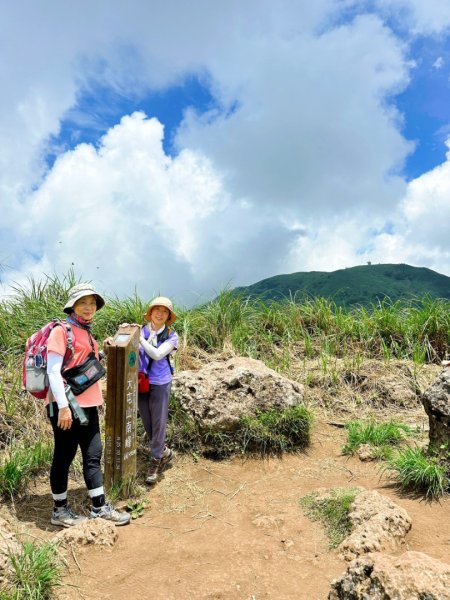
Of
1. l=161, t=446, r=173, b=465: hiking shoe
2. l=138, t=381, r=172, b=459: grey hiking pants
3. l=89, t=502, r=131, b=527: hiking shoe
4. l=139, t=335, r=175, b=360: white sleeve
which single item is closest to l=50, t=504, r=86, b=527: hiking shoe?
l=89, t=502, r=131, b=527: hiking shoe

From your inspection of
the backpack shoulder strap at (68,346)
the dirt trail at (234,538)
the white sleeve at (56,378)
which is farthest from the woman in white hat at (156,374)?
the white sleeve at (56,378)

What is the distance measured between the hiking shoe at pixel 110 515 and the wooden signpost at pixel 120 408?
1.24 ft

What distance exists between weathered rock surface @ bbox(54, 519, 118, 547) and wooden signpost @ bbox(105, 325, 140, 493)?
0.70m

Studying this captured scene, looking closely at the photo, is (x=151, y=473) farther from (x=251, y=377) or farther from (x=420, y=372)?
(x=420, y=372)

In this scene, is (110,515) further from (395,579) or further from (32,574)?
(395,579)

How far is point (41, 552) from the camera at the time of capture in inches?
120

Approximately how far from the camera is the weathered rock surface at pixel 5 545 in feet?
9.71

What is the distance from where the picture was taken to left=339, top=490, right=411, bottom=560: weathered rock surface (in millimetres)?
3402

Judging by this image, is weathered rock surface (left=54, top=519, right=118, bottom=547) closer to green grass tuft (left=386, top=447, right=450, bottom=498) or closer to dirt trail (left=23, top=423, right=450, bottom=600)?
dirt trail (left=23, top=423, right=450, bottom=600)

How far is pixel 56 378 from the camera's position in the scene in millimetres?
3811

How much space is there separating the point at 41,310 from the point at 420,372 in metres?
6.27

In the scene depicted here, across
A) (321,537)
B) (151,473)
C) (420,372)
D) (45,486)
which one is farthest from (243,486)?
(420,372)

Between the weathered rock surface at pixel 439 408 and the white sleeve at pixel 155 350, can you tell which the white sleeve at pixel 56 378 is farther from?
the weathered rock surface at pixel 439 408

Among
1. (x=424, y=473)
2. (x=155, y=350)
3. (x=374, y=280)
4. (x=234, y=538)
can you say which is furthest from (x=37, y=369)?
(x=374, y=280)
